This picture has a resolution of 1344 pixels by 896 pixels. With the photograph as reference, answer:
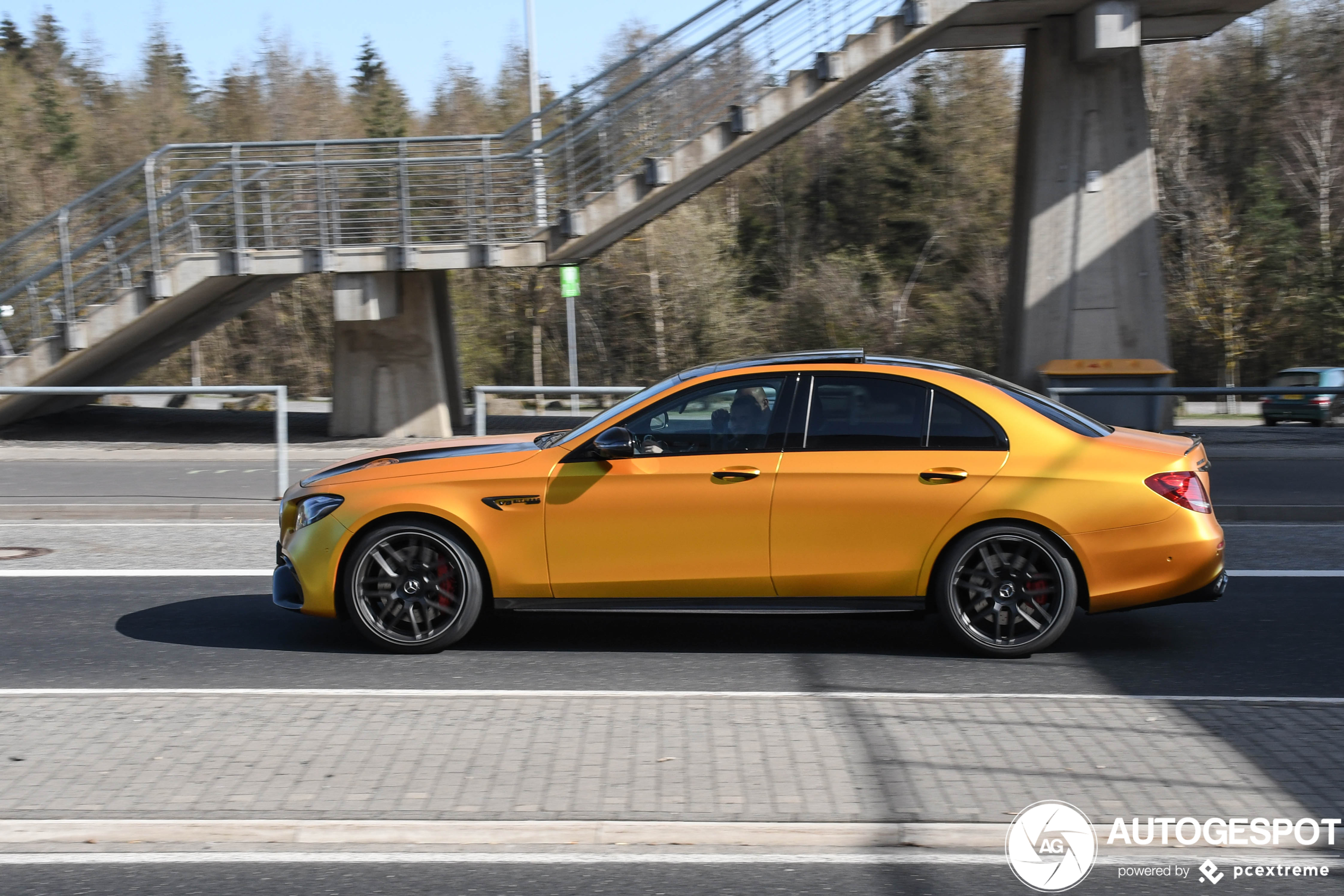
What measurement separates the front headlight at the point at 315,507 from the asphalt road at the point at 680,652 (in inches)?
28.5

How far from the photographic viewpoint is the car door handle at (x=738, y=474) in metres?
6.78

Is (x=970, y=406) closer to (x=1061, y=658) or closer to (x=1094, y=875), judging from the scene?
(x=1061, y=658)

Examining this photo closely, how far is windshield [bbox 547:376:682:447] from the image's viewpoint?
7004 millimetres

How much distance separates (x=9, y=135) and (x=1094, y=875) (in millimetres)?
44316

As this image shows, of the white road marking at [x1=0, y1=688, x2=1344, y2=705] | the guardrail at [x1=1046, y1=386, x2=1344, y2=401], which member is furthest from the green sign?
the white road marking at [x1=0, y1=688, x2=1344, y2=705]

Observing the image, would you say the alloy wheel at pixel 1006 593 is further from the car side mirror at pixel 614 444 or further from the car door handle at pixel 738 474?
the car side mirror at pixel 614 444

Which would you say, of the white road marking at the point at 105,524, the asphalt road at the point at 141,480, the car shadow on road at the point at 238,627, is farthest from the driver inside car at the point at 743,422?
the asphalt road at the point at 141,480

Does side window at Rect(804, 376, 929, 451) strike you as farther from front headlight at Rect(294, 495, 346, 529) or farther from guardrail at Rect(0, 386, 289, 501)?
guardrail at Rect(0, 386, 289, 501)

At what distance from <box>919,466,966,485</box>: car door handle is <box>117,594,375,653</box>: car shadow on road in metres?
3.09

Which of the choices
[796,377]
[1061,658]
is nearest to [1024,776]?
[1061,658]

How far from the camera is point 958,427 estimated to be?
6863 millimetres

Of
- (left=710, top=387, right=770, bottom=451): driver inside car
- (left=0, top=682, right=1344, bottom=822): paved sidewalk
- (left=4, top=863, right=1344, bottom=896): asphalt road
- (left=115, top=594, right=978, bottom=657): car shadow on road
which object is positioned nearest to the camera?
(left=4, top=863, right=1344, bottom=896): asphalt road

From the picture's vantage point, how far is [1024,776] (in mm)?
4871

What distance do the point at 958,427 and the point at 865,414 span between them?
48 centimetres
